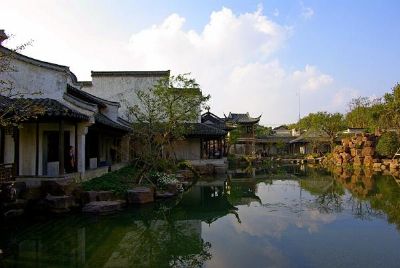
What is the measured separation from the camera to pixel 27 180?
497 inches

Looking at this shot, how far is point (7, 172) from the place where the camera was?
11250mm

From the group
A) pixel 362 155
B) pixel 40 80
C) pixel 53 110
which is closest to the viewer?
pixel 53 110

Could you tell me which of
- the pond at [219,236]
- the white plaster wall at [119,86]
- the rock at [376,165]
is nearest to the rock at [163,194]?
the pond at [219,236]

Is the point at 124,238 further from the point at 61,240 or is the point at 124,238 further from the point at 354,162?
the point at 354,162

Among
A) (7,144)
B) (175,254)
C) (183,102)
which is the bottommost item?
(175,254)

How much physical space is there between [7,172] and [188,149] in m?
20.2

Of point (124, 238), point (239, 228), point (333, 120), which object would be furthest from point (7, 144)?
point (333, 120)

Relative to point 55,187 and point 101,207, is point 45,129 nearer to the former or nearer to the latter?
point 55,187

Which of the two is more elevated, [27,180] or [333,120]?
[333,120]

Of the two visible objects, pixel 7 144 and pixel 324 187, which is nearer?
pixel 7 144

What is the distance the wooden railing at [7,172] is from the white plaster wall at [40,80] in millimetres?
3672

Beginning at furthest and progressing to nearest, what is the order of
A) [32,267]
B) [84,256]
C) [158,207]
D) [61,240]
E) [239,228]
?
1. [158,207]
2. [239,228]
3. [61,240]
4. [84,256]
5. [32,267]

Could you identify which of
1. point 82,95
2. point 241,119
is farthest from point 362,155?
point 82,95

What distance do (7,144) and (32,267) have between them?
321 inches
